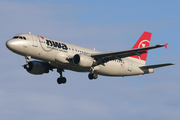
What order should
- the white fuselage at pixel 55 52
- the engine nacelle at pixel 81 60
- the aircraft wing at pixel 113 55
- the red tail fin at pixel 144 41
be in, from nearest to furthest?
the white fuselage at pixel 55 52
the aircraft wing at pixel 113 55
the engine nacelle at pixel 81 60
the red tail fin at pixel 144 41

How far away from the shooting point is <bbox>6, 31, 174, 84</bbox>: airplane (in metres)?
48.2

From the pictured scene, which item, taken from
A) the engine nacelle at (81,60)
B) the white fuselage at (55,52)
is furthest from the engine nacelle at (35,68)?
the engine nacelle at (81,60)

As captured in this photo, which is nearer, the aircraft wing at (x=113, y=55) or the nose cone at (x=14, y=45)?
the nose cone at (x=14, y=45)

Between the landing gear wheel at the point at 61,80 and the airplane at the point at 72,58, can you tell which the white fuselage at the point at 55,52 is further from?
the landing gear wheel at the point at 61,80

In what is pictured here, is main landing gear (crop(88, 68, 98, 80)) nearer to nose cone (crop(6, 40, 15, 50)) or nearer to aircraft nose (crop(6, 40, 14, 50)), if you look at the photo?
nose cone (crop(6, 40, 15, 50))

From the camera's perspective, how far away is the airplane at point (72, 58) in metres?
48.2

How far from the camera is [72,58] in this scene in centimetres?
5050

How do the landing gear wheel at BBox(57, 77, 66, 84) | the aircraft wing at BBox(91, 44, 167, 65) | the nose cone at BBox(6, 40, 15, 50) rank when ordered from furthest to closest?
the landing gear wheel at BBox(57, 77, 66, 84), the aircraft wing at BBox(91, 44, 167, 65), the nose cone at BBox(6, 40, 15, 50)

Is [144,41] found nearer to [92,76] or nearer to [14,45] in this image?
[92,76]

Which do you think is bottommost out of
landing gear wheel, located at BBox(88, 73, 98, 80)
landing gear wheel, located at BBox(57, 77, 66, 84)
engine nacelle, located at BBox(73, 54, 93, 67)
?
landing gear wheel, located at BBox(88, 73, 98, 80)

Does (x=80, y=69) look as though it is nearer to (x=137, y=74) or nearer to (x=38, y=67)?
(x=38, y=67)

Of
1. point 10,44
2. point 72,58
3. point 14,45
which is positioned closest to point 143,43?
point 72,58

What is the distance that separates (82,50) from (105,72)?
203 inches

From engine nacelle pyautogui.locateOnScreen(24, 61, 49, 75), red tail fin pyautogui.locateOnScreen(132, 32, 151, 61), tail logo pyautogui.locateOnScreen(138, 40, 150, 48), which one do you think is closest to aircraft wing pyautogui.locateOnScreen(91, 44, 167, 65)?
engine nacelle pyautogui.locateOnScreen(24, 61, 49, 75)
